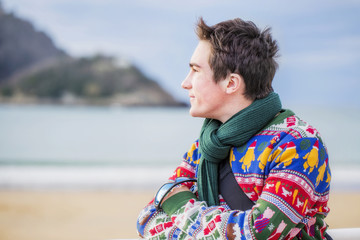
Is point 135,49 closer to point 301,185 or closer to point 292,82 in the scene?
point 292,82

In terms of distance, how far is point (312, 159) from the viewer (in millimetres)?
1086

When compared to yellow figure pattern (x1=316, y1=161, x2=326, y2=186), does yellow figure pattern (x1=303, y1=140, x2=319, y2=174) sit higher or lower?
higher

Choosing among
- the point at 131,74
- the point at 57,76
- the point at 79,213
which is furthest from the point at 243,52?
the point at 57,76

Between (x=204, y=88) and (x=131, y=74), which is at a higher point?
(x=131, y=74)

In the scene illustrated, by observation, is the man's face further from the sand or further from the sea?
the sea

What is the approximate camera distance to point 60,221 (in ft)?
14.3

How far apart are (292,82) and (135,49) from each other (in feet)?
17.4

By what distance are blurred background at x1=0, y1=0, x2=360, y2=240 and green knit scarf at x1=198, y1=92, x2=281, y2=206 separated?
943 centimetres

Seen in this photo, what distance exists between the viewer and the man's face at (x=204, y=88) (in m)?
1.24

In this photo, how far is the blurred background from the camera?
1209 cm

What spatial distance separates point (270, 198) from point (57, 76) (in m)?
13.7

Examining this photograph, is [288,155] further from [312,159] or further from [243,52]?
[243,52]

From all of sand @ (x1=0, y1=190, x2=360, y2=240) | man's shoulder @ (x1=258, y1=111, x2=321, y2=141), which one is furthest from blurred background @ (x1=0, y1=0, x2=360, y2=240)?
man's shoulder @ (x1=258, y1=111, x2=321, y2=141)

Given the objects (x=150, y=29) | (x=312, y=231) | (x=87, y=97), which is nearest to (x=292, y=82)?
(x=150, y=29)
